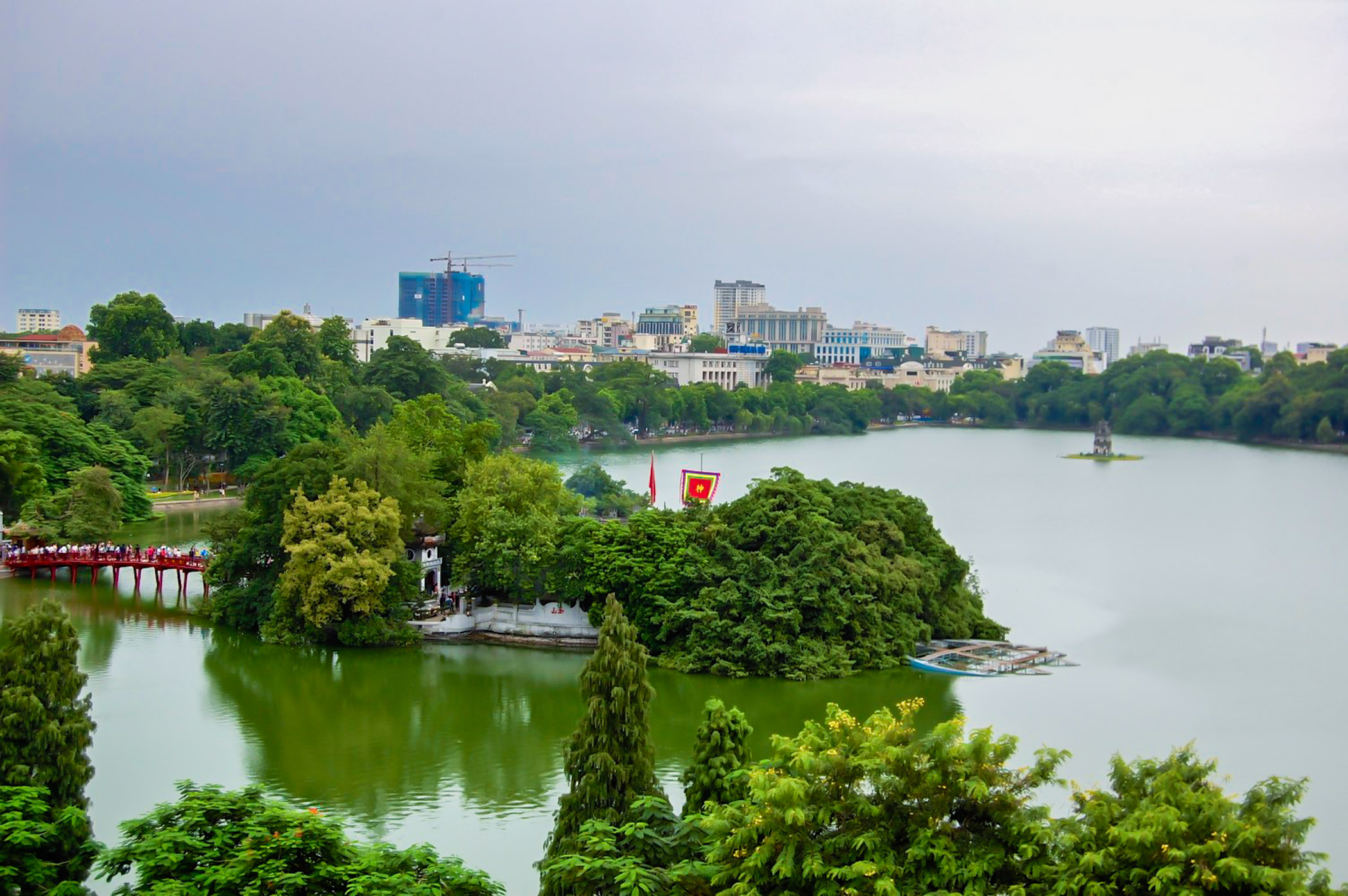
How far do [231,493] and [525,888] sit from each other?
20002 millimetres

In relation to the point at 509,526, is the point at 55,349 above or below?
above

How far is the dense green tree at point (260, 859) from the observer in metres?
6.80

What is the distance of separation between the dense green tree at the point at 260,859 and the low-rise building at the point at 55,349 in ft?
113

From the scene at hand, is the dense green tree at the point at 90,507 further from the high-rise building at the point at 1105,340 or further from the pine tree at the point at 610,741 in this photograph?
the high-rise building at the point at 1105,340

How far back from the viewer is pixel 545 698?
1355cm

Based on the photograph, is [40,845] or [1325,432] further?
[1325,432]

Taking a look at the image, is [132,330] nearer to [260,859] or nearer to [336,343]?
[336,343]

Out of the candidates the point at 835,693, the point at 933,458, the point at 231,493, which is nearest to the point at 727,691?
the point at 835,693

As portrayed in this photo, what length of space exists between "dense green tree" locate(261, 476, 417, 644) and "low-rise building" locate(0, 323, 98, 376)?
26.5 metres

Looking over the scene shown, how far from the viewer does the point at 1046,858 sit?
257 inches

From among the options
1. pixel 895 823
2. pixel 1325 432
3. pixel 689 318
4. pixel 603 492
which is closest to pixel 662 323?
pixel 689 318

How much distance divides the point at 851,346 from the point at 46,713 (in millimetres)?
89713

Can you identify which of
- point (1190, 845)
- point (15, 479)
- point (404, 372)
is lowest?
point (1190, 845)

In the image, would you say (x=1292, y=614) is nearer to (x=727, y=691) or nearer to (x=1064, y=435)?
(x=727, y=691)
